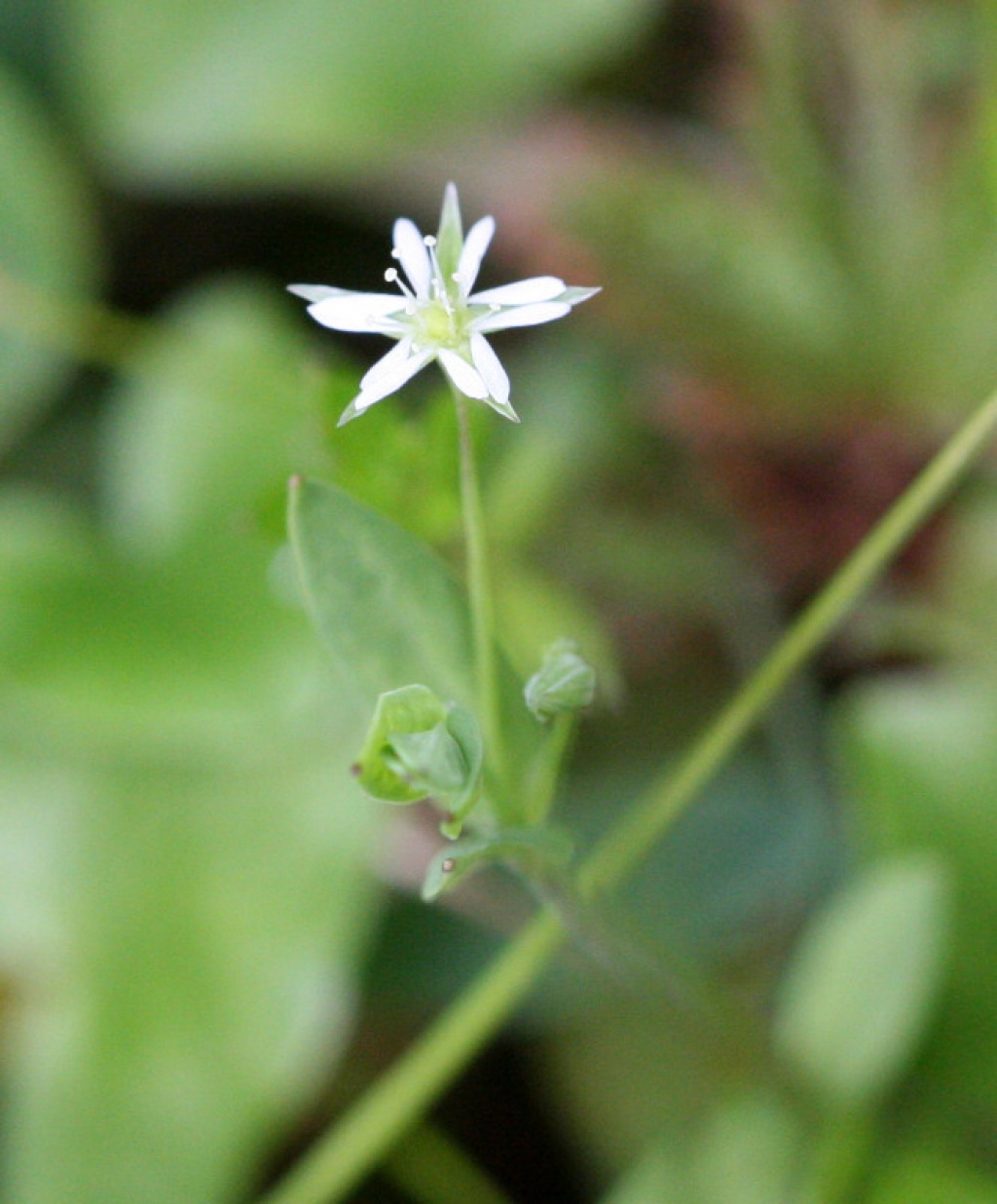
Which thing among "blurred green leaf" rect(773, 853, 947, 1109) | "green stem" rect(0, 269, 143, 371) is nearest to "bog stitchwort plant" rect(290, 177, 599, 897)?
"blurred green leaf" rect(773, 853, 947, 1109)

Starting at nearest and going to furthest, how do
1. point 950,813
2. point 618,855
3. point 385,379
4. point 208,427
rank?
1. point 385,379
2. point 618,855
3. point 950,813
4. point 208,427

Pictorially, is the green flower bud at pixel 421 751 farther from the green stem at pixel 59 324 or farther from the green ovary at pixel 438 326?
the green stem at pixel 59 324

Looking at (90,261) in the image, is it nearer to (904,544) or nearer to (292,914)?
(292,914)

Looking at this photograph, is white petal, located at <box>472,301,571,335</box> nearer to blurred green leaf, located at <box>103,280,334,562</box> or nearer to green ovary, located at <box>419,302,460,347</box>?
green ovary, located at <box>419,302,460,347</box>

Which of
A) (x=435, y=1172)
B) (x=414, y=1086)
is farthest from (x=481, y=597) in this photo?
(x=435, y=1172)

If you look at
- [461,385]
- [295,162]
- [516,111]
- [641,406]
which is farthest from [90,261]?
[461,385]

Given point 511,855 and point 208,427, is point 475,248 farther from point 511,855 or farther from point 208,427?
point 208,427
